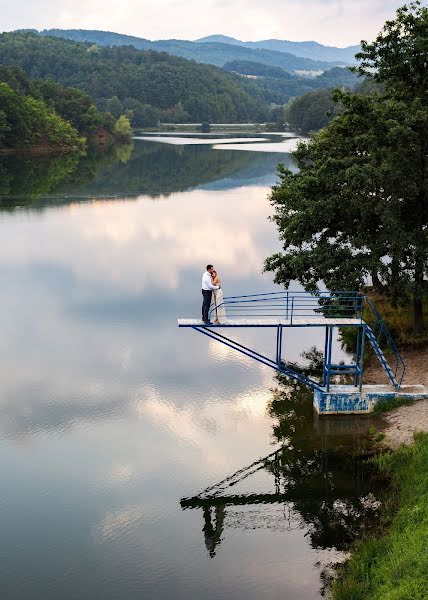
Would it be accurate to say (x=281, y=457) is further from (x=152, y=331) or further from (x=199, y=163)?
(x=199, y=163)

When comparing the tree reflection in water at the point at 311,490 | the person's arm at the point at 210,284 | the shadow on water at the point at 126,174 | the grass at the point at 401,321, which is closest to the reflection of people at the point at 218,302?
the person's arm at the point at 210,284

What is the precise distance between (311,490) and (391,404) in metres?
5.59

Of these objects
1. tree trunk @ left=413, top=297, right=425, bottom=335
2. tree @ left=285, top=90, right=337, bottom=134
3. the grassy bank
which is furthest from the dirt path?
tree @ left=285, top=90, right=337, bottom=134

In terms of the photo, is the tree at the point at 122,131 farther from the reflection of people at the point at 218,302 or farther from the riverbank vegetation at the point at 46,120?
the reflection of people at the point at 218,302

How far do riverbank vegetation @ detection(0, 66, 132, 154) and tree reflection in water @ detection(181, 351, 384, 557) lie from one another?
99.6 metres

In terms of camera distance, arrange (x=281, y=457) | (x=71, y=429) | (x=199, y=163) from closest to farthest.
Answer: (x=281, y=457), (x=71, y=429), (x=199, y=163)

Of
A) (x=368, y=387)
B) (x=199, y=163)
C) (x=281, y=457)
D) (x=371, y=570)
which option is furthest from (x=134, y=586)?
(x=199, y=163)

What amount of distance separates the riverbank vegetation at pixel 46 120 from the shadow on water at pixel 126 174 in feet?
21.0

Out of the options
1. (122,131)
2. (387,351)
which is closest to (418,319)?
(387,351)

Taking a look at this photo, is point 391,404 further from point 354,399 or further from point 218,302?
point 218,302

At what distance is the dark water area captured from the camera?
16891 mm

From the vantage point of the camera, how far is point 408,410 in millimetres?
23719

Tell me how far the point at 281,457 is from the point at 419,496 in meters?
5.37

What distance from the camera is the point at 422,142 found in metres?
27.5
